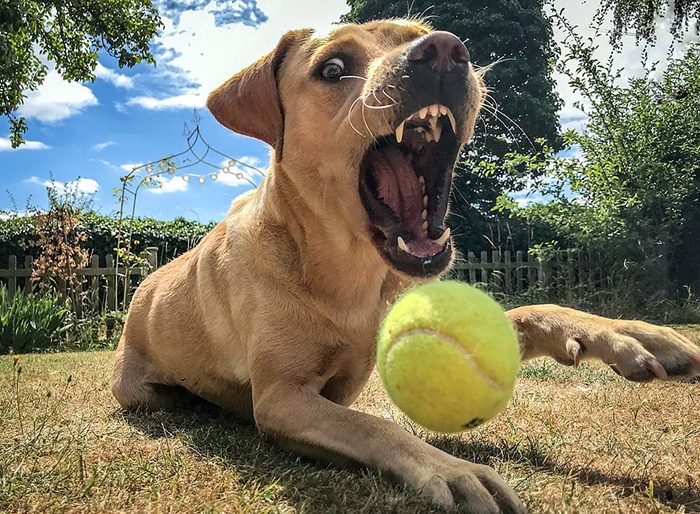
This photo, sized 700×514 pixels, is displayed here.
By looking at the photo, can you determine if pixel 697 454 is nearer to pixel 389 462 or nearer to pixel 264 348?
pixel 389 462

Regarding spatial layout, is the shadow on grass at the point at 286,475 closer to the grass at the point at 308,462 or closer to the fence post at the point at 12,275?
the grass at the point at 308,462

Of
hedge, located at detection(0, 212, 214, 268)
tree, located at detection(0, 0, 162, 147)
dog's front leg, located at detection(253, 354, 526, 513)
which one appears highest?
tree, located at detection(0, 0, 162, 147)

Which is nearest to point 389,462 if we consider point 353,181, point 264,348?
point 264,348

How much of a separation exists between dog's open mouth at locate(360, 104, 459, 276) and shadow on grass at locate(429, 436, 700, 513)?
68cm

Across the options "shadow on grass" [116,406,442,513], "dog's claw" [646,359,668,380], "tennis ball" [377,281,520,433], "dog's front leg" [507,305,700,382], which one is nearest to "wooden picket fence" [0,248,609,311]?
"shadow on grass" [116,406,442,513]

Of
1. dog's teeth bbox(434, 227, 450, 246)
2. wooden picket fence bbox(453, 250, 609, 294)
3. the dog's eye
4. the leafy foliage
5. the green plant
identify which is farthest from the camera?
wooden picket fence bbox(453, 250, 609, 294)

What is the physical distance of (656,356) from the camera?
197 cm

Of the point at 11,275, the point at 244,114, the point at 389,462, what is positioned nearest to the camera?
the point at 389,462

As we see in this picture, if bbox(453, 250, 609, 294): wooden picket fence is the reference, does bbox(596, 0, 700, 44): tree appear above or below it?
above

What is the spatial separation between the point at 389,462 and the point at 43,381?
3.55 metres

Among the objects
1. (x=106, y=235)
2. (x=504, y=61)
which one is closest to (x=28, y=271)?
(x=106, y=235)

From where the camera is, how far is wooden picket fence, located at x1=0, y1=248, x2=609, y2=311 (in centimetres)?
998

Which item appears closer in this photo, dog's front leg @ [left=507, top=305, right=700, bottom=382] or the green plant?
dog's front leg @ [left=507, top=305, right=700, bottom=382]

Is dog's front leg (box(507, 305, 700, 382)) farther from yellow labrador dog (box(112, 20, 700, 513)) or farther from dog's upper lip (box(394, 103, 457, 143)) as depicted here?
dog's upper lip (box(394, 103, 457, 143))
